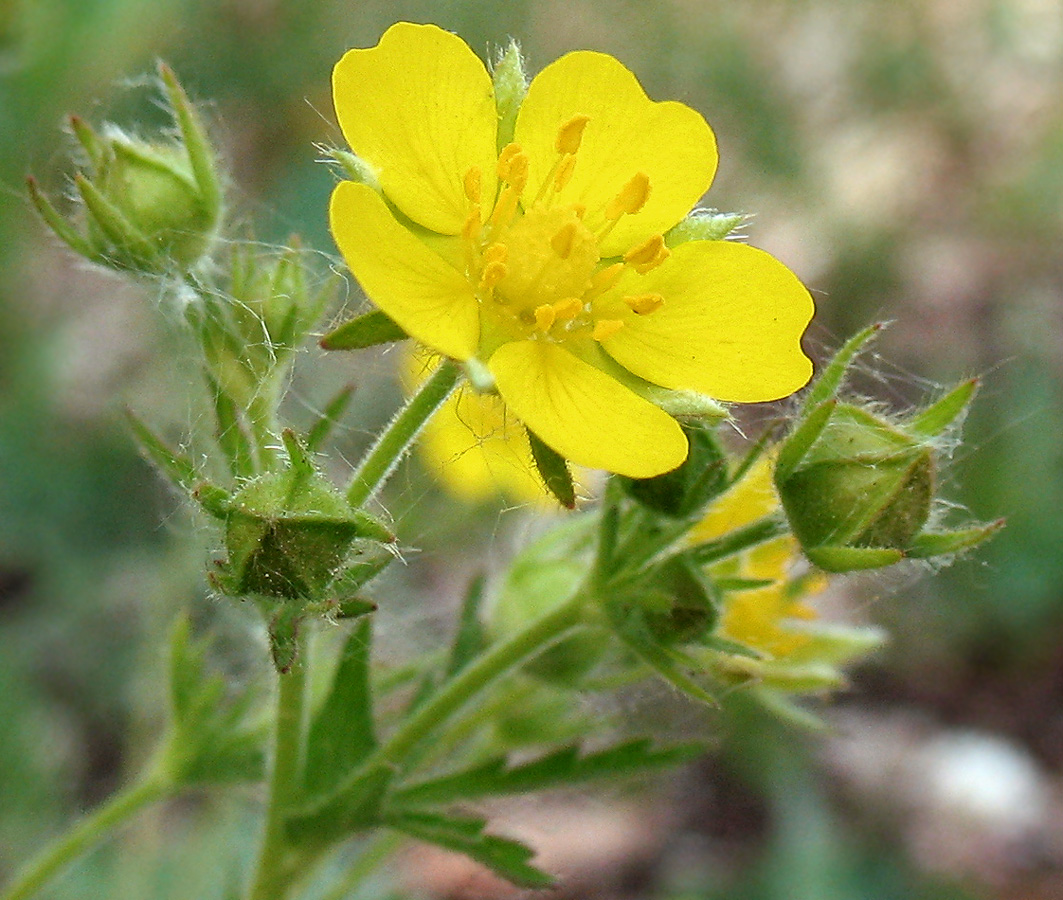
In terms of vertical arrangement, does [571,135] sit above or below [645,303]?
above

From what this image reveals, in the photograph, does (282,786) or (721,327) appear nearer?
(721,327)

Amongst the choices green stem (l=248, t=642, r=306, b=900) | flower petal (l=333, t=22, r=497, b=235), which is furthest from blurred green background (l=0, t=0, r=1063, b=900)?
flower petal (l=333, t=22, r=497, b=235)

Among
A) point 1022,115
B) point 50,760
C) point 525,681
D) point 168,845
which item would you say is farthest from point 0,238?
point 1022,115

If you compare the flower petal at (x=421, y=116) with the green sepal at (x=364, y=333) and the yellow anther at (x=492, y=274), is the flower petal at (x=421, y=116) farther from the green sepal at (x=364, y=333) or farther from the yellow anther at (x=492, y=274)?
the green sepal at (x=364, y=333)

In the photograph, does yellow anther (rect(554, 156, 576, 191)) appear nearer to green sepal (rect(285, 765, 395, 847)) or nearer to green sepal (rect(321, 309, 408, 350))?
green sepal (rect(321, 309, 408, 350))

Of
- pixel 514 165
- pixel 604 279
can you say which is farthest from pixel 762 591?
pixel 514 165

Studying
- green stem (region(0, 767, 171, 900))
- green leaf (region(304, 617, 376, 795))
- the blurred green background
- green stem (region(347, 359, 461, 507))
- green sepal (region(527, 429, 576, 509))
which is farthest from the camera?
the blurred green background

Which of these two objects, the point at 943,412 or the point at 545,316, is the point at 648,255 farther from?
the point at 943,412
